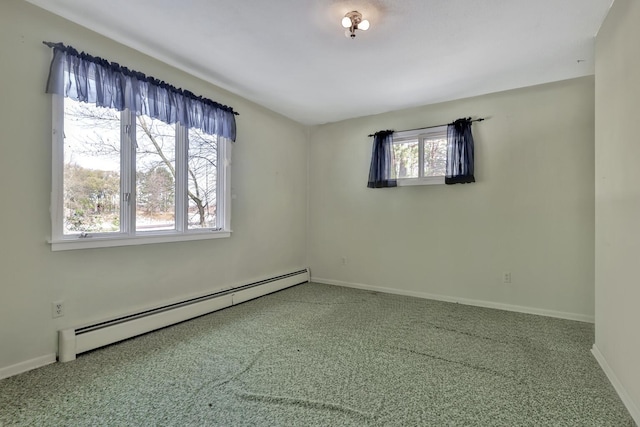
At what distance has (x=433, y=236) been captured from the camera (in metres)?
3.85

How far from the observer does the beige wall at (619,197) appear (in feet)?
5.48

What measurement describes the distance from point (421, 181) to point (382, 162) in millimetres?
593

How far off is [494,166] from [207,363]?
355cm

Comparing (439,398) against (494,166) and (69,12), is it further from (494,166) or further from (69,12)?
(69,12)

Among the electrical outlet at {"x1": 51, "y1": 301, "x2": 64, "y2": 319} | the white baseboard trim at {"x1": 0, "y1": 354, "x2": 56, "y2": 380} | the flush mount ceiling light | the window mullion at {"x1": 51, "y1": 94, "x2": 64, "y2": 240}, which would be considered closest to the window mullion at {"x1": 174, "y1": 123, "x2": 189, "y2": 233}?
the window mullion at {"x1": 51, "y1": 94, "x2": 64, "y2": 240}

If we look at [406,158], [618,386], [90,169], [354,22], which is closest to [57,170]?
[90,169]


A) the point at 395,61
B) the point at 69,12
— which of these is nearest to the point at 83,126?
the point at 69,12

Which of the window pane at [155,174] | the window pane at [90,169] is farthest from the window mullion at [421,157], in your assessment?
the window pane at [90,169]

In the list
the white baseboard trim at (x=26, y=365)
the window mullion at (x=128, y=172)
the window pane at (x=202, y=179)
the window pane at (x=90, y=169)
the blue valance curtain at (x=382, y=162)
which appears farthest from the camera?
the blue valance curtain at (x=382, y=162)

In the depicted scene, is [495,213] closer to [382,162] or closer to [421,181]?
[421,181]

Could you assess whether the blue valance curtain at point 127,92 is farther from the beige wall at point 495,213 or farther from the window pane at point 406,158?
the window pane at point 406,158

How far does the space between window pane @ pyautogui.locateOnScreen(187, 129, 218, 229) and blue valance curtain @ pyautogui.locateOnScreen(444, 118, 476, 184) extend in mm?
2827

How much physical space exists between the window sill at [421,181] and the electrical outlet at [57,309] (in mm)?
3695

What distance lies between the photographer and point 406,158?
13.4 feet
